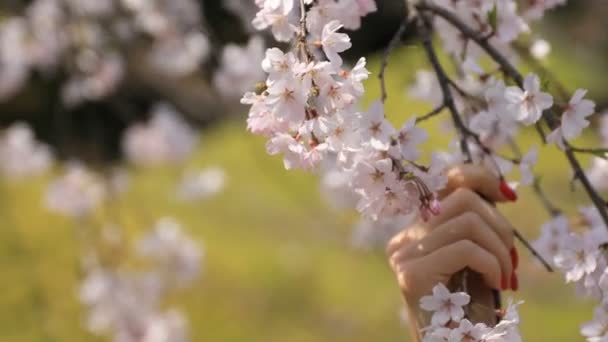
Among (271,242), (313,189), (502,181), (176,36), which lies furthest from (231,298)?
(502,181)

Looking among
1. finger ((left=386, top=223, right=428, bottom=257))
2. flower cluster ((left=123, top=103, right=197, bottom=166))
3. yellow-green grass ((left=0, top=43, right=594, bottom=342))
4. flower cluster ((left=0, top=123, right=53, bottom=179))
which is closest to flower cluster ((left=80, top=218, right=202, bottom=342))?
yellow-green grass ((left=0, top=43, right=594, bottom=342))

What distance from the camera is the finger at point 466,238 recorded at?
95cm

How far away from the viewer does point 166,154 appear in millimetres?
3322

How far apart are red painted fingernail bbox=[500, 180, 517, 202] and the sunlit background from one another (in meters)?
0.61

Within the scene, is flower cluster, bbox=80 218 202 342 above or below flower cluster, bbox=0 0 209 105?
below

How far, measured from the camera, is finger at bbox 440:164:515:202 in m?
0.99

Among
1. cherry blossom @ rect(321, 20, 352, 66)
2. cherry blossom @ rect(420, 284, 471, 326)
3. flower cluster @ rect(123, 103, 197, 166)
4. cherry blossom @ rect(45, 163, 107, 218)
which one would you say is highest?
flower cluster @ rect(123, 103, 197, 166)

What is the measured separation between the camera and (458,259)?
36.1 inches

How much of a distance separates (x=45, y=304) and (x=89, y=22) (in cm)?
123

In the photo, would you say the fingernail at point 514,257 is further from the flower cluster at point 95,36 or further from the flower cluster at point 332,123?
the flower cluster at point 95,36

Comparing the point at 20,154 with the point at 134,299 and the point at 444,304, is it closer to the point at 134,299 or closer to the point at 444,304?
the point at 134,299

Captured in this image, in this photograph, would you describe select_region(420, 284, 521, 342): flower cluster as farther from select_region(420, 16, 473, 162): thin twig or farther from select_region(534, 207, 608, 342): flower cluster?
select_region(420, 16, 473, 162): thin twig

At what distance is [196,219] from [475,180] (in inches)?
144

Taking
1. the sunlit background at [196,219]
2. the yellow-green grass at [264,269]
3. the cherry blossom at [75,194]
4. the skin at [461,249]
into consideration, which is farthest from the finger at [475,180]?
the cherry blossom at [75,194]
